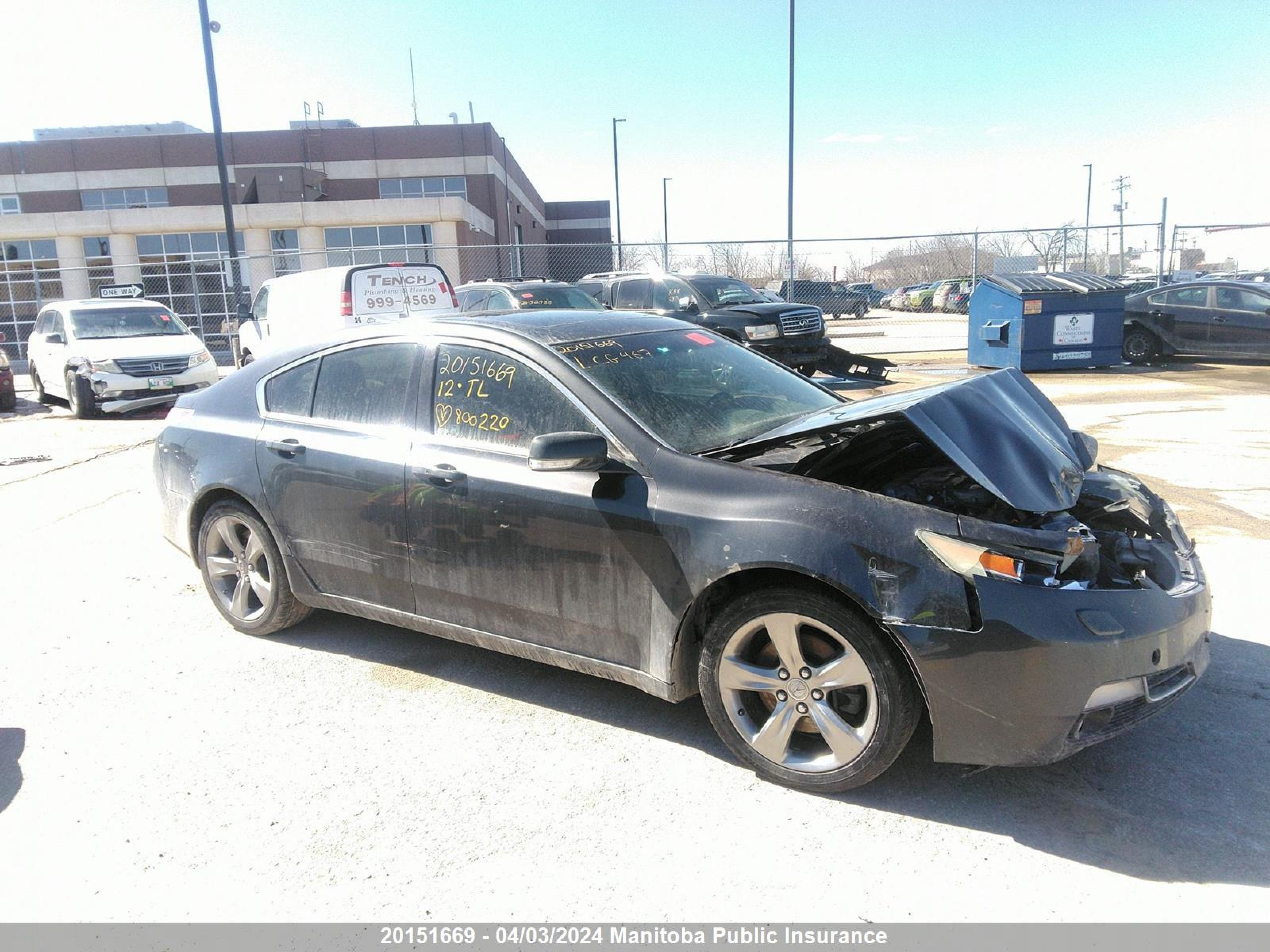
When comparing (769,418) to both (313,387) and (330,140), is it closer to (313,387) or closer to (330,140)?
(313,387)

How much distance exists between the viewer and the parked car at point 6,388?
15.1 metres

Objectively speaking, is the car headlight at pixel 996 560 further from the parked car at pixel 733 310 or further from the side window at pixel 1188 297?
the side window at pixel 1188 297

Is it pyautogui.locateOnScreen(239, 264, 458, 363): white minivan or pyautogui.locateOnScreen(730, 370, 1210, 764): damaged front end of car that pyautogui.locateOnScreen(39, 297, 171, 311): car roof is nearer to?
pyautogui.locateOnScreen(239, 264, 458, 363): white minivan

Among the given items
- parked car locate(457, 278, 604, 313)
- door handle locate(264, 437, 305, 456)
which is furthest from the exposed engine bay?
parked car locate(457, 278, 604, 313)

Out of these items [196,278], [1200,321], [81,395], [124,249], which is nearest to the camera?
[81,395]

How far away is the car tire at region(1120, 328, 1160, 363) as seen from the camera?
1639 centimetres

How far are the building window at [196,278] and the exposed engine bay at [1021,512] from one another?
19.1 metres

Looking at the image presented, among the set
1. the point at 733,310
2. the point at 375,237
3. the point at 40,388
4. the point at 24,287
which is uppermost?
the point at 375,237

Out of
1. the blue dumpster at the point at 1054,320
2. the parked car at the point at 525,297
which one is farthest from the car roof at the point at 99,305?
the blue dumpster at the point at 1054,320

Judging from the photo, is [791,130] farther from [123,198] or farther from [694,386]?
[123,198]

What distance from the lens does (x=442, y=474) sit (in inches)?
150

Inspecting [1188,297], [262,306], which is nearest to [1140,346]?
[1188,297]

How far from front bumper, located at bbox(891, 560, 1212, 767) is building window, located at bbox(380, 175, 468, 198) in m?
44.6

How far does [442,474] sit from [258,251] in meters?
33.8
